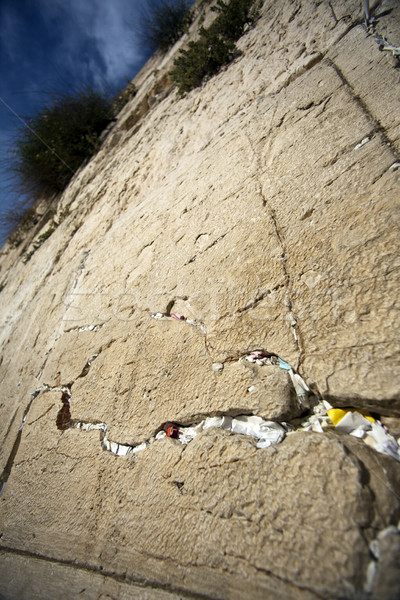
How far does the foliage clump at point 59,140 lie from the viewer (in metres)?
4.66

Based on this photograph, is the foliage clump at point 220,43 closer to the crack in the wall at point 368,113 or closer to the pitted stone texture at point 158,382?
the crack in the wall at point 368,113

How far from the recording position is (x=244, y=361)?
85cm

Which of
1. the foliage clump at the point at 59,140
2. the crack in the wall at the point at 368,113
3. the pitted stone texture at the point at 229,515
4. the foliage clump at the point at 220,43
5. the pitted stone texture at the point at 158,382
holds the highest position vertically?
the foliage clump at the point at 59,140

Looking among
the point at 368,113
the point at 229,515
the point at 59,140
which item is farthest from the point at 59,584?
the point at 59,140

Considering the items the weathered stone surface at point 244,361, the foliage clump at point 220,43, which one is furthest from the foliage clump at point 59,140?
the weathered stone surface at point 244,361

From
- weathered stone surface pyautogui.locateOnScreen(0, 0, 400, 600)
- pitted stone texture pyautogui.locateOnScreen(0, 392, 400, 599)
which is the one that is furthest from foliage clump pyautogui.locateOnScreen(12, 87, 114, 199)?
pitted stone texture pyautogui.locateOnScreen(0, 392, 400, 599)

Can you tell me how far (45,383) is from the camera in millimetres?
1554

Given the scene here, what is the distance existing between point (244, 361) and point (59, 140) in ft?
18.2

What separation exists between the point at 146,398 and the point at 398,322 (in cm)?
85

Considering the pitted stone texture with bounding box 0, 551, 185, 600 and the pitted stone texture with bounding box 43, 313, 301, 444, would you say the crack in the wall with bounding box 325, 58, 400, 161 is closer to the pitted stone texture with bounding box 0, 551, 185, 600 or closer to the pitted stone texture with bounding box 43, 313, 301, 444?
the pitted stone texture with bounding box 43, 313, 301, 444

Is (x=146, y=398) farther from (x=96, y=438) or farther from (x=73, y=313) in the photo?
(x=73, y=313)

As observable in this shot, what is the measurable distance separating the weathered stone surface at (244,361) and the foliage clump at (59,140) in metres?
3.98

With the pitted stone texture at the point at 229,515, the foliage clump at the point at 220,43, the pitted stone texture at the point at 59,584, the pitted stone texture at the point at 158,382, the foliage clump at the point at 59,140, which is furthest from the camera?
the foliage clump at the point at 59,140

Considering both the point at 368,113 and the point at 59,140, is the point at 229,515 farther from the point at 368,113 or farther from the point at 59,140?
the point at 59,140
